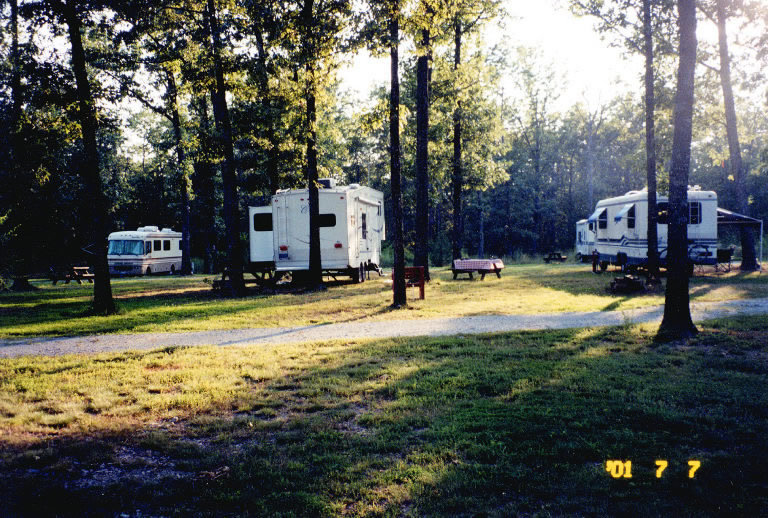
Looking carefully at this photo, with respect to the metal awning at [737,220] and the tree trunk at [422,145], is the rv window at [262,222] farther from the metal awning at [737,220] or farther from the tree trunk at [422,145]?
the metal awning at [737,220]

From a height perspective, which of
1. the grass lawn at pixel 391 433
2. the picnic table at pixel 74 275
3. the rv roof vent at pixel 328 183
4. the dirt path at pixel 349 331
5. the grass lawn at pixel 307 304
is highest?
the rv roof vent at pixel 328 183

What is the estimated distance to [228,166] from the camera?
53.1 feet

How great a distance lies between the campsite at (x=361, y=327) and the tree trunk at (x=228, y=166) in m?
0.11

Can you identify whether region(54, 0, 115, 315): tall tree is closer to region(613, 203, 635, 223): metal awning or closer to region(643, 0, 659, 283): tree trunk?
region(643, 0, 659, 283): tree trunk

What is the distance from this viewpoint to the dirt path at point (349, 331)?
330 inches

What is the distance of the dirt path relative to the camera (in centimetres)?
838

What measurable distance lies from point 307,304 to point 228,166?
5676 millimetres

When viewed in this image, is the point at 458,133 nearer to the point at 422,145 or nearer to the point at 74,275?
the point at 422,145

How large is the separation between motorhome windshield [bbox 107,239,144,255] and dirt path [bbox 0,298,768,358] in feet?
71.0

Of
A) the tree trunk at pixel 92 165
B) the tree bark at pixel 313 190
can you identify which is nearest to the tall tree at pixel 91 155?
the tree trunk at pixel 92 165

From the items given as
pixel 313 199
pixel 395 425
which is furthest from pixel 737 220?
pixel 395 425

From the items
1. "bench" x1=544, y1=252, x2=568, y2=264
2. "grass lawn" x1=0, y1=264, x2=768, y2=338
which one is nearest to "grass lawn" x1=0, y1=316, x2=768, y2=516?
"grass lawn" x1=0, y1=264, x2=768, y2=338

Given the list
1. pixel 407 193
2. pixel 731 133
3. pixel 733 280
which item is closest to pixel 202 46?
pixel 733 280

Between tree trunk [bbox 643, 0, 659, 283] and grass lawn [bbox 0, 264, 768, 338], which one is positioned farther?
tree trunk [bbox 643, 0, 659, 283]
